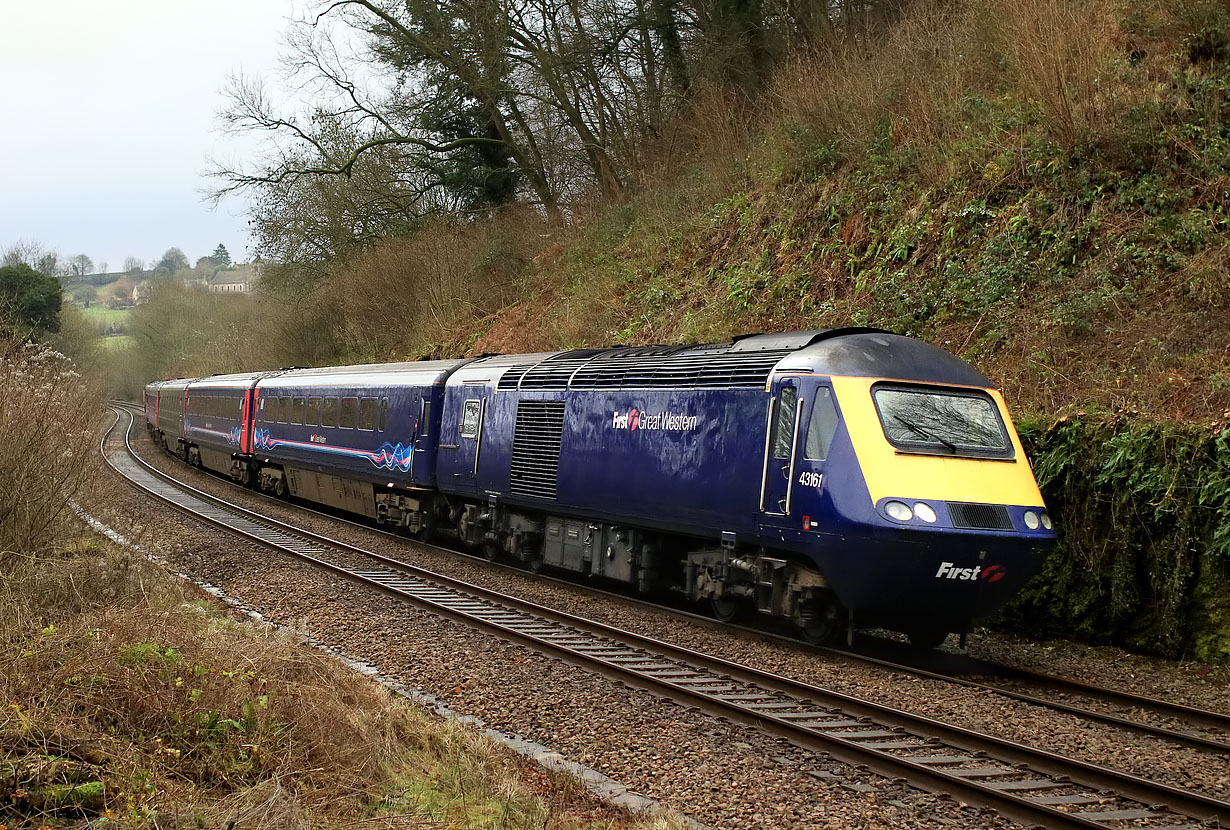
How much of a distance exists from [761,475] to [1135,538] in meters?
3.58

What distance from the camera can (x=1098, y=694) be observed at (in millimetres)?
8242

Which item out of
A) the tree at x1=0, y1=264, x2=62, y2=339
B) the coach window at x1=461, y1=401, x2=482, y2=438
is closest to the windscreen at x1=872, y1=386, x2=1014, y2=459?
the coach window at x1=461, y1=401, x2=482, y2=438

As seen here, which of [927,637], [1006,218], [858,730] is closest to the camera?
[858,730]

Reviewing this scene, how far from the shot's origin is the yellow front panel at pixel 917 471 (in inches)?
348

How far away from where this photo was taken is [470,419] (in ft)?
51.4

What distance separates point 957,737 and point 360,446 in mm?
14182

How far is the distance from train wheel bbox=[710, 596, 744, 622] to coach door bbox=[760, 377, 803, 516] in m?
1.67

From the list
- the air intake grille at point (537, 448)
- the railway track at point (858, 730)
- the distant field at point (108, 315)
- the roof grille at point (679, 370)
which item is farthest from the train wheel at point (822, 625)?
the distant field at point (108, 315)

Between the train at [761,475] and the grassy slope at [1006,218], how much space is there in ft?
8.20

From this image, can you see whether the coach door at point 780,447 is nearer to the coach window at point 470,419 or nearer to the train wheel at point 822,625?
the train wheel at point 822,625

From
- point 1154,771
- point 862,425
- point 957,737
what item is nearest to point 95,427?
point 862,425

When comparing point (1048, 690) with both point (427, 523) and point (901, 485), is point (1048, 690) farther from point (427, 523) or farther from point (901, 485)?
point (427, 523)

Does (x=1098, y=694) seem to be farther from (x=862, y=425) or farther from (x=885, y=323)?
(x=885, y=323)

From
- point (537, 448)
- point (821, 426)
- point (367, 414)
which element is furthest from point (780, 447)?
point (367, 414)
